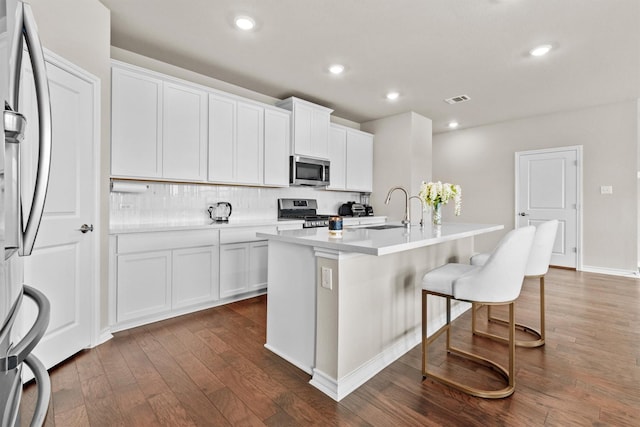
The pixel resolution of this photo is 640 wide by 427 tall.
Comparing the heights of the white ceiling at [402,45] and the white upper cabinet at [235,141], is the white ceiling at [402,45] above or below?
above

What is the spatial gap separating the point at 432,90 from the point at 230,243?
323 cm

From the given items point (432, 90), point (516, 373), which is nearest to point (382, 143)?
point (432, 90)

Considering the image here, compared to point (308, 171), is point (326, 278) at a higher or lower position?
lower

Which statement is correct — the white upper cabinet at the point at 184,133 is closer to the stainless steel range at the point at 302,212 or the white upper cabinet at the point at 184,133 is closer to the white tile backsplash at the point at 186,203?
the white tile backsplash at the point at 186,203

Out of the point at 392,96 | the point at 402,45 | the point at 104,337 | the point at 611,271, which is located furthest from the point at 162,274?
the point at 611,271

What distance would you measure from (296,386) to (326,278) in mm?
666

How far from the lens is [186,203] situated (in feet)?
11.8

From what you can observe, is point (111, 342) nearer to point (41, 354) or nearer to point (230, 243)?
point (41, 354)

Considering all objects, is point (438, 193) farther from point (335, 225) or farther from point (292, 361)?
point (292, 361)

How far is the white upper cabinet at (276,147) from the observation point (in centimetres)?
405

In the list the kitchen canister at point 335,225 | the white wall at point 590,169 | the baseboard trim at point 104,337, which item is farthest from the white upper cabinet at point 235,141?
the white wall at point 590,169

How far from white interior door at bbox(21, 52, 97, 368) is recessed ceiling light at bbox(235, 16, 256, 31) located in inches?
47.6

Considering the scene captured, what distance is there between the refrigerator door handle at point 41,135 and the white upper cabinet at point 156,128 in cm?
236

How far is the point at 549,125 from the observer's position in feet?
17.7
